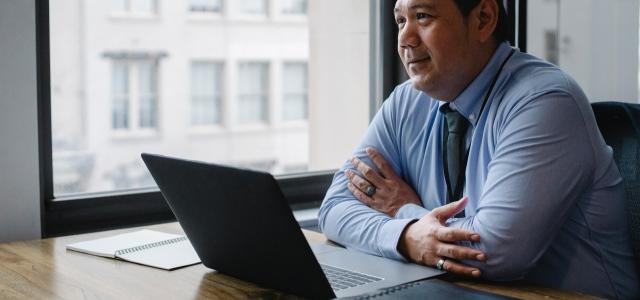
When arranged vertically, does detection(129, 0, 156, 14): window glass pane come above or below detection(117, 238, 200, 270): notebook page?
above

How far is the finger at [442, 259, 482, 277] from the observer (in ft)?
4.65

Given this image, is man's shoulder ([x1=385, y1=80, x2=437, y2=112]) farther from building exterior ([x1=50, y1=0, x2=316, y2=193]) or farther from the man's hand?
building exterior ([x1=50, y1=0, x2=316, y2=193])

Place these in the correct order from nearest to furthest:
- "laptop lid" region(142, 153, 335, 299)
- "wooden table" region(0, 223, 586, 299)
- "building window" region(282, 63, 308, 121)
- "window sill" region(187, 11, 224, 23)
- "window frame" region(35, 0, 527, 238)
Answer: "laptop lid" region(142, 153, 335, 299) < "wooden table" region(0, 223, 586, 299) < "window frame" region(35, 0, 527, 238) < "window sill" region(187, 11, 224, 23) < "building window" region(282, 63, 308, 121)

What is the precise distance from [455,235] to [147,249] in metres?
0.66

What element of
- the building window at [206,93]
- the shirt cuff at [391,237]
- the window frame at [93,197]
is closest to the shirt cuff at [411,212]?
the shirt cuff at [391,237]

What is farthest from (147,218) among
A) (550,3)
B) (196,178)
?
(550,3)

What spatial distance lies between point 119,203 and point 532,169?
3.98ft

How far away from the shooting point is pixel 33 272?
1.52 m

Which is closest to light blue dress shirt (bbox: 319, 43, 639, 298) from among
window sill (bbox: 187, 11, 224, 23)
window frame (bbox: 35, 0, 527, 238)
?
window frame (bbox: 35, 0, 527, 238)

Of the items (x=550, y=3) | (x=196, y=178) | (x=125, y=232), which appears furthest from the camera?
(x=550, y=3)

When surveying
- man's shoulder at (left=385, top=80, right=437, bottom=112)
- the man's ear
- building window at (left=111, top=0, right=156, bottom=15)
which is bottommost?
man's shoulder at (left=385, top=80, right=437, bottom=112)

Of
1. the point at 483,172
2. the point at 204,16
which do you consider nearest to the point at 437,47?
the point at 483,172

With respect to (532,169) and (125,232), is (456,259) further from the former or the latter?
(125,232)

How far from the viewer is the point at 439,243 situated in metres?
1.49
